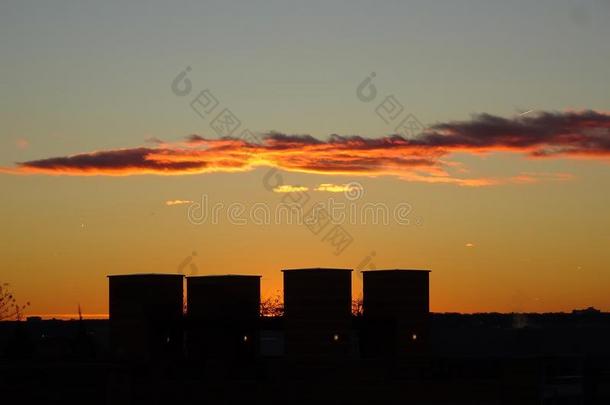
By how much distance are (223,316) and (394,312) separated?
44.9ft

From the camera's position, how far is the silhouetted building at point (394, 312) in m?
83.1

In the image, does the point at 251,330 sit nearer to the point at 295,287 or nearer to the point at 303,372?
the point at 295,287

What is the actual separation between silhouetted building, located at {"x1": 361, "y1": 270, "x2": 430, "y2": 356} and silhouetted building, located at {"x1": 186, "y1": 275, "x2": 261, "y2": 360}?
30.8ft

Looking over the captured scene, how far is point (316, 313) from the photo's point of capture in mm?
78812

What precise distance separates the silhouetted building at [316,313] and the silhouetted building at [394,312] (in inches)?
183

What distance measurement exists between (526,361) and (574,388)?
7102mm

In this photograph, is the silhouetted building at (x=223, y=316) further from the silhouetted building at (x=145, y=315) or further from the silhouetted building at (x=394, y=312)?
the silhouetted building at (x=394, y=312)

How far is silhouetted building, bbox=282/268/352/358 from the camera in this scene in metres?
78.8

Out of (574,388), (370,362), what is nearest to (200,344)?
(370,362)

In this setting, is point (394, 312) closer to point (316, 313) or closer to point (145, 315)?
point (316, 313)

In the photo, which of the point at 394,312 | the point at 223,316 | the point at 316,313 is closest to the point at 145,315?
the point at 223,316

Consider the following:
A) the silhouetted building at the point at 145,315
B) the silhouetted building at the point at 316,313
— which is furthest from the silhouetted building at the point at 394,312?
the silhouetted building at the point at 145,315

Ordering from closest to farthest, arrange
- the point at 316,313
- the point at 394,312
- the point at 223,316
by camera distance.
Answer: the point at 316,313
the point at 223,316
the point at 394,312

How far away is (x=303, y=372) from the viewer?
56281 mm
